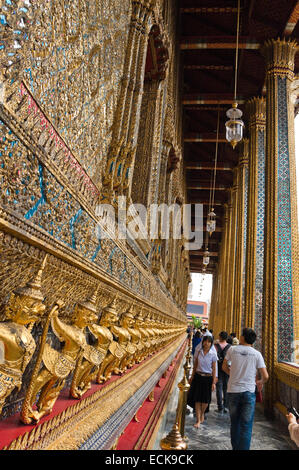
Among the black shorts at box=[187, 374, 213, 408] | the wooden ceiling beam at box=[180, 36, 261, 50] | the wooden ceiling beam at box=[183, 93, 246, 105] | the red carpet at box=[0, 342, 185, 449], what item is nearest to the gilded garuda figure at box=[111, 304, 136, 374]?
the red carpet at box=[0, 342, 185, 449]

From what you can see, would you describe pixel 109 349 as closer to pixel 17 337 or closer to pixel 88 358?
pixel 88 358

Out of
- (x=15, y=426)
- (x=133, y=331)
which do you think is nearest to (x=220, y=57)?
(x=133, y=331)

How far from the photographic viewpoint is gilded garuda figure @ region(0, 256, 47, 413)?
71 centimetres

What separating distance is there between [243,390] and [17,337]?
2.62m

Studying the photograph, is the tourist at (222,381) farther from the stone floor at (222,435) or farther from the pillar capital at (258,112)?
the pillar capital at (258,112)

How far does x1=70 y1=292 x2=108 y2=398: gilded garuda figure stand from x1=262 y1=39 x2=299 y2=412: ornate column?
4.60 metres

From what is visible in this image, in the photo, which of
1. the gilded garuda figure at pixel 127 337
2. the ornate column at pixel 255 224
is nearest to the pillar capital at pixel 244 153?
the ornate column at pixel 255 224

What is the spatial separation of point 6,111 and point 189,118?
11.6 metres

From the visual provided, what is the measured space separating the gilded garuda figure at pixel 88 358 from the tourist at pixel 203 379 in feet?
9.18

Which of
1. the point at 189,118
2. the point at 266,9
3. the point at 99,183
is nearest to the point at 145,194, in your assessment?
the point at 99,183

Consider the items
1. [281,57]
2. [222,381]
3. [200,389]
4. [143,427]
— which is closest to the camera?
[143,427]

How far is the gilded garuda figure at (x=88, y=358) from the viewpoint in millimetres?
1159

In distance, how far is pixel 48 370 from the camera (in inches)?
36.3

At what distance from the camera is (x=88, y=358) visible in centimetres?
120
